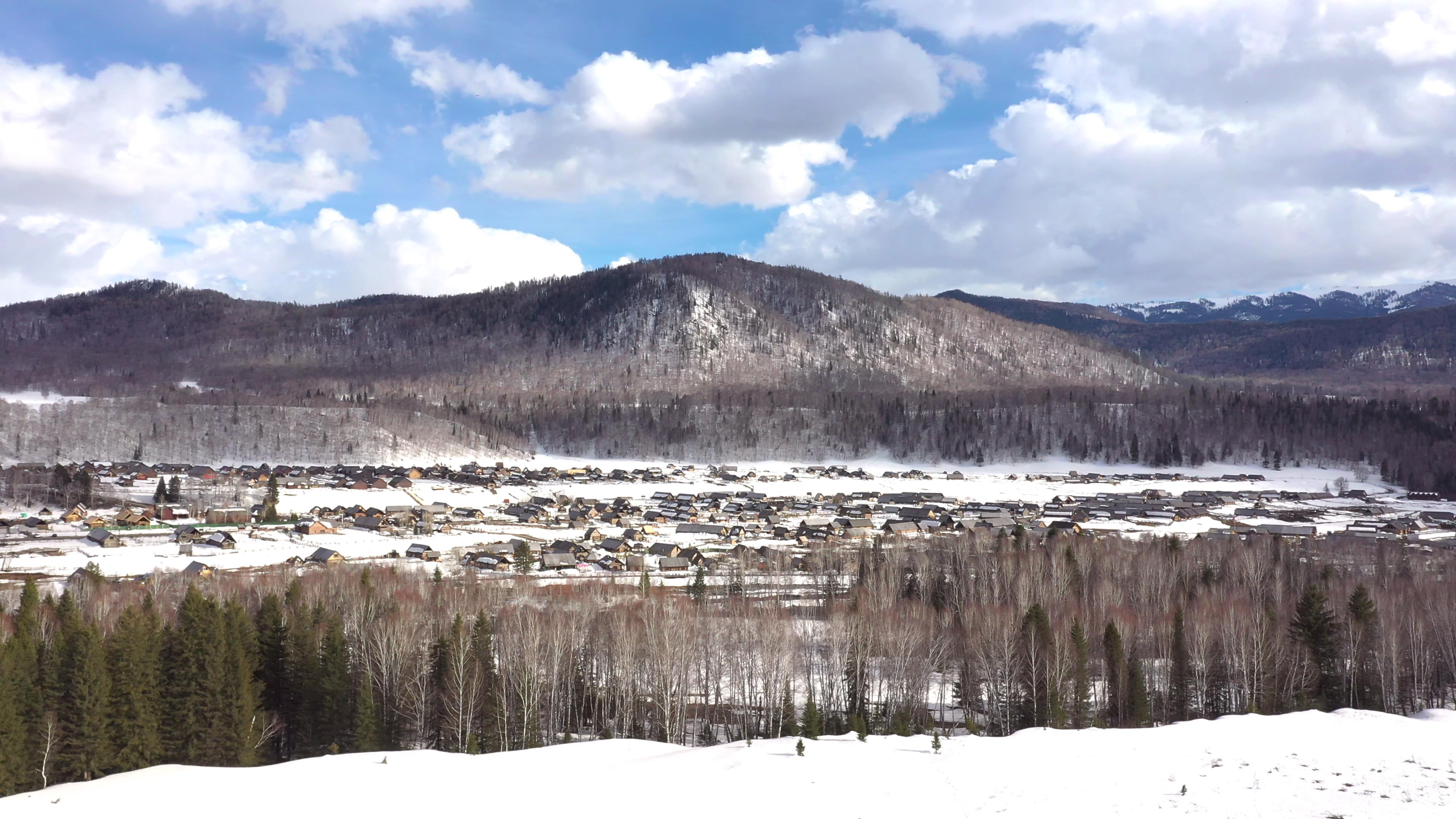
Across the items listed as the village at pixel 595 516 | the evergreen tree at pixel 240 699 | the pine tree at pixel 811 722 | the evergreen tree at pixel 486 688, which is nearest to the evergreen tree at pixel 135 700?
the evergreen tree at pixel 240 699

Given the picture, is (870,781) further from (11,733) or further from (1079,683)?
(11,733)

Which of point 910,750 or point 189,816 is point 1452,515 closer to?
point 910,750

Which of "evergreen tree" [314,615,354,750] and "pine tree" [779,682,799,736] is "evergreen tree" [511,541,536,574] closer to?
"evergreen tree" [314,615,354,750]

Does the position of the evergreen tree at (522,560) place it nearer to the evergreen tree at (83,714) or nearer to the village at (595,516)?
the village at (595,516)

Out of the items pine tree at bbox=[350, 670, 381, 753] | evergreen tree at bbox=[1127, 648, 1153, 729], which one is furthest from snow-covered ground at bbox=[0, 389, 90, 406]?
evergreen tree at bbox=[1127, 648, 1153, 729]

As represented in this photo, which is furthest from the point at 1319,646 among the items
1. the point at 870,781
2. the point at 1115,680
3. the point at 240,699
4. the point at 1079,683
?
the point at 240,699
